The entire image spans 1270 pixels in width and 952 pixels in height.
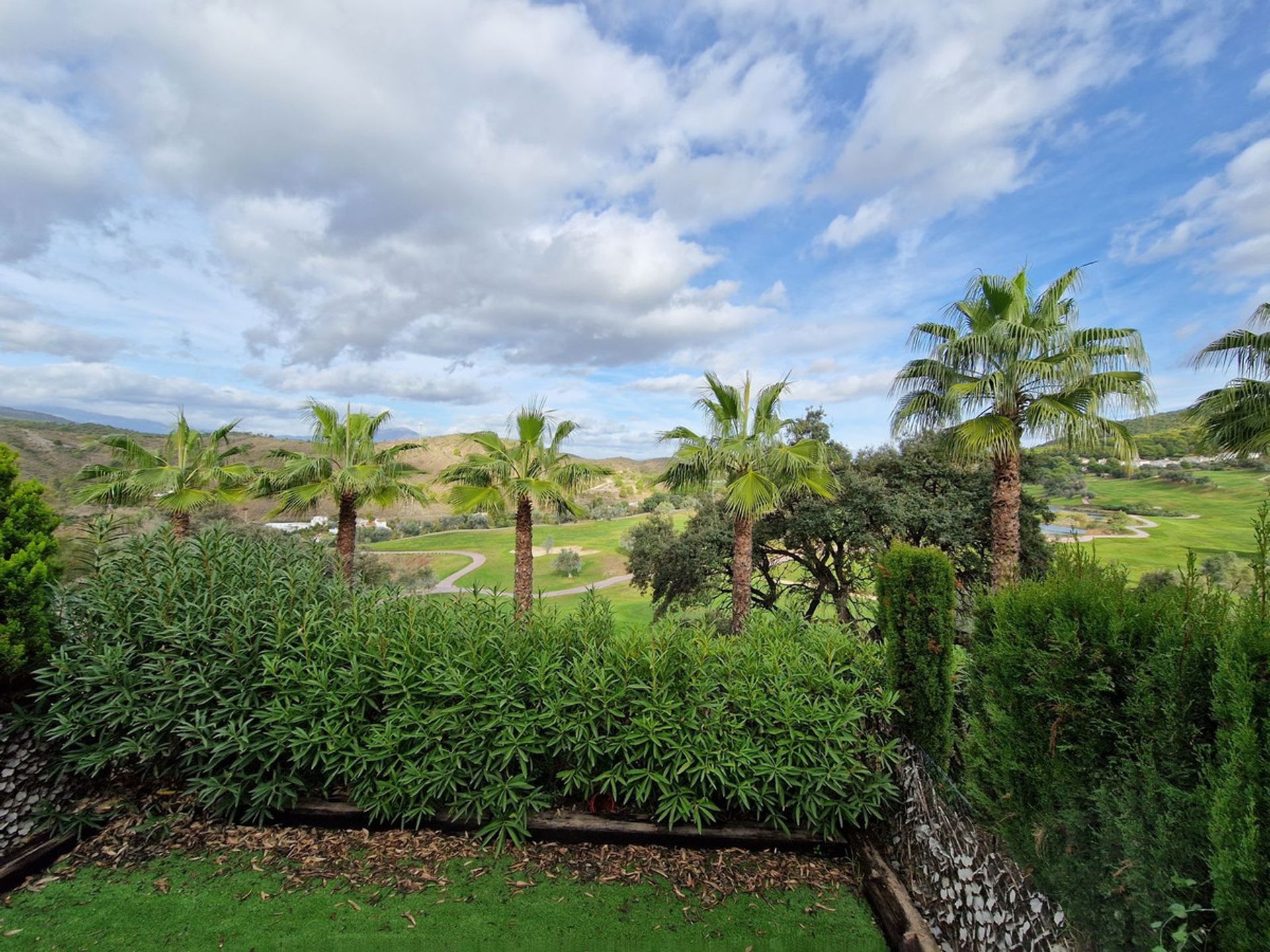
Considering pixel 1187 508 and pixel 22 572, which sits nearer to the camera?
pixel 22 572

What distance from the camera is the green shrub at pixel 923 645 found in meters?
3.67

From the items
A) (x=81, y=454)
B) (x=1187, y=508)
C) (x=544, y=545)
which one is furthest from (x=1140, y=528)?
(x=81, y=454)

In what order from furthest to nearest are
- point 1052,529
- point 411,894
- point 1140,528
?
point 1052,529 < point 1140,528 < point 411,894

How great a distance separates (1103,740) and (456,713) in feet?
10.9

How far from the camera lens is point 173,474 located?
981cm

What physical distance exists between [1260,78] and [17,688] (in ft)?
39.7

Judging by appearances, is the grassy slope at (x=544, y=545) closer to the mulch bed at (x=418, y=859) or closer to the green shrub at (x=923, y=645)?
the green shrub at (x=923, y=645)

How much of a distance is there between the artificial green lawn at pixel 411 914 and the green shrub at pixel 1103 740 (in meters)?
1.14

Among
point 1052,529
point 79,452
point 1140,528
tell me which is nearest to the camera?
point 1140,528

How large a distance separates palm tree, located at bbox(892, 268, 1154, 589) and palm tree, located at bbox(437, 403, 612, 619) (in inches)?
259

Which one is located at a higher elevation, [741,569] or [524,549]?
[524,549]

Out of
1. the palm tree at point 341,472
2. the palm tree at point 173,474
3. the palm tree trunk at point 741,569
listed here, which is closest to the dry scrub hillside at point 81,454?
the palm tree at point 173,474

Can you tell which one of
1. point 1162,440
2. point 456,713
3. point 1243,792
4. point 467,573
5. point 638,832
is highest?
point 1162,440

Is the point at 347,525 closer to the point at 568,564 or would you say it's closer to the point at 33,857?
the point at 33,857
